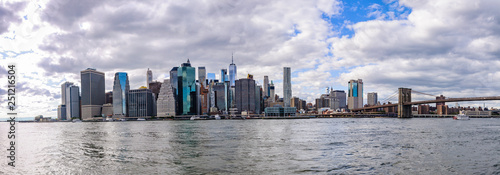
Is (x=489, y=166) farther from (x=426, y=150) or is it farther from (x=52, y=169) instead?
(x=52, y=169)

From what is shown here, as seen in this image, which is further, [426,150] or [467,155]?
[426,150]

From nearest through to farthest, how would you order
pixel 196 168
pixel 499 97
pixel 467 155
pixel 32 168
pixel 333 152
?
pixel 196 168 → pixel 32 168 → pixel 467 155 → pixel 333 152 → pixel 499 97

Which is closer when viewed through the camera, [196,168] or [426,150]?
[196,168]

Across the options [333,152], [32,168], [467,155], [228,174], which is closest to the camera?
[228,174]

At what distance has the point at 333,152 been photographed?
1366 inches

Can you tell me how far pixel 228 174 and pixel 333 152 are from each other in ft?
47.6

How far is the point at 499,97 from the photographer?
493ft

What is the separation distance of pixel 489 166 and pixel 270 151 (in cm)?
1913

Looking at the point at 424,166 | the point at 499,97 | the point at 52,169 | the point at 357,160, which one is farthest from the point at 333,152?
the point at 499,97

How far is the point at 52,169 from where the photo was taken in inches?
1120

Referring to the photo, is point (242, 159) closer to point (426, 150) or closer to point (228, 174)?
point (228, 174)

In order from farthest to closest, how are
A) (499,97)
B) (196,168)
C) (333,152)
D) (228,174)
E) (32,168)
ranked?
(499,97) < (333,152) < (32,168) < (196,168) < (228,174)

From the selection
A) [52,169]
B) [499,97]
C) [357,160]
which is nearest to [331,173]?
[357,160]

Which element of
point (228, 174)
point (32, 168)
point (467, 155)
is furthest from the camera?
point (467, 155)
